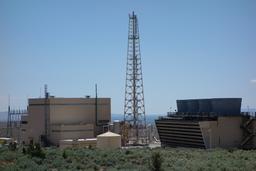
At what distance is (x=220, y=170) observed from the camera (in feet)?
119

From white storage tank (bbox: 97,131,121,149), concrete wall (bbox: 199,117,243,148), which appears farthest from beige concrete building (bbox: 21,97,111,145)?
concrete wall (bbox: 199,117,243,148)

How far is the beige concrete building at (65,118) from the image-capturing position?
83250 millimetres

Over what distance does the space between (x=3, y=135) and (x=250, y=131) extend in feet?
203

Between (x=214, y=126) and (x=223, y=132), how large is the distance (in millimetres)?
1961

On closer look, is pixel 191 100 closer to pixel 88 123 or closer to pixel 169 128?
pixel 169 128

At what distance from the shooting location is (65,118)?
8594 cm

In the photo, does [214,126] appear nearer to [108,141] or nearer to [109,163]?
[108,141]

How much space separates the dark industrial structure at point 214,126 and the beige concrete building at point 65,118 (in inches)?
533

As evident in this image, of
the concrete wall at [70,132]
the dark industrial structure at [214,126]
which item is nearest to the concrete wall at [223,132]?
the dark industrial structure at [214,126]

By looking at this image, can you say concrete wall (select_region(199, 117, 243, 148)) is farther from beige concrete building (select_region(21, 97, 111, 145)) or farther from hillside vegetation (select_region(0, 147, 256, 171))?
hillside vegetation (select_region(0, 147, 256, 171))

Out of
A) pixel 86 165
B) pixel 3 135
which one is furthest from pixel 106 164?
pixel 3 135

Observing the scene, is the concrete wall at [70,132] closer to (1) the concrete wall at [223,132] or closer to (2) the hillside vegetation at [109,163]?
(1) the concrete wall at [223,132]

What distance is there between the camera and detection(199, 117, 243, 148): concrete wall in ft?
244

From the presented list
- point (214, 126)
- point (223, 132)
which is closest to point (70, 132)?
point (214, 126)
